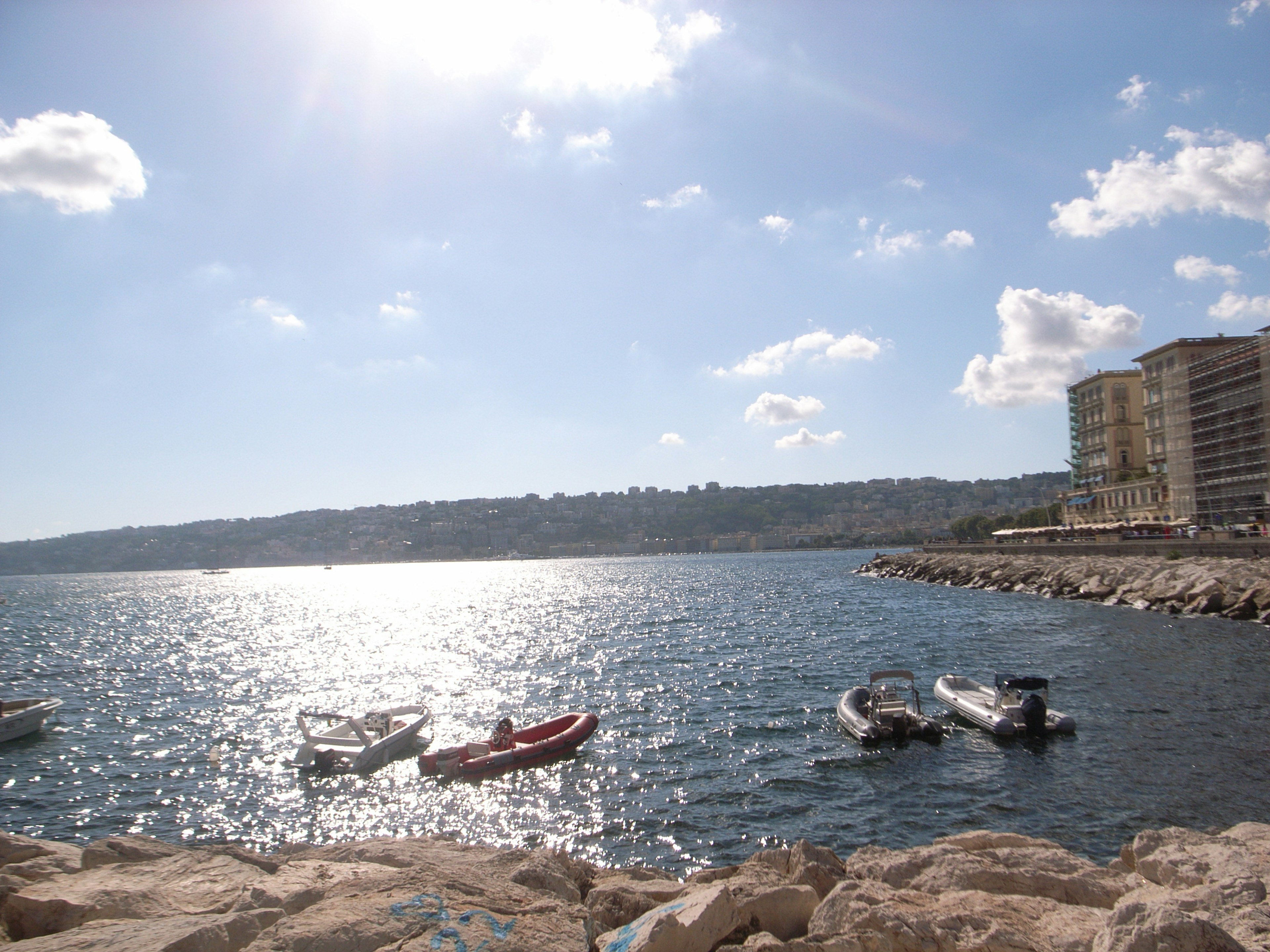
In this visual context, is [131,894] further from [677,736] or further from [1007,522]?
[1007,522]

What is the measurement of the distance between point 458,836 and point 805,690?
566 inches

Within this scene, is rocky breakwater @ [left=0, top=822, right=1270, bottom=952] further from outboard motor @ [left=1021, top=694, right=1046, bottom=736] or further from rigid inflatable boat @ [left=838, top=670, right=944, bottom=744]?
outboard motor @ [left=1021, top=694, right=1046, bottom=736]

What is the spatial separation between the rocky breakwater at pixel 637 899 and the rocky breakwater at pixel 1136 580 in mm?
33488

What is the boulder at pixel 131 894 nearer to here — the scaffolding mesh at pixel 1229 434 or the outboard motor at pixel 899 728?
the outboard motor at pixel 899 728

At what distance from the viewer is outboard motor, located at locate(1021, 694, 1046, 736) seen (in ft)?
61.1

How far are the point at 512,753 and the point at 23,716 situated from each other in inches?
646

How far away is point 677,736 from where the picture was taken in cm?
2022

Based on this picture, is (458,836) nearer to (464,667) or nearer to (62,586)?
(464,667)

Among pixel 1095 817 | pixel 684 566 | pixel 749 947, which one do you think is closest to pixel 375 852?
pixel 749 947

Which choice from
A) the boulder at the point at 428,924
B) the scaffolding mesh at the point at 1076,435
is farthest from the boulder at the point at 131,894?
the scaffolding mesh at the point at 1076,435

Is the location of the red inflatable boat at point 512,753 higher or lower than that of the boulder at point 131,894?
lower

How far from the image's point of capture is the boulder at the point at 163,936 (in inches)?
241

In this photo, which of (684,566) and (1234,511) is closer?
(1234,511)

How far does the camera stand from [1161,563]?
47.1 meters
